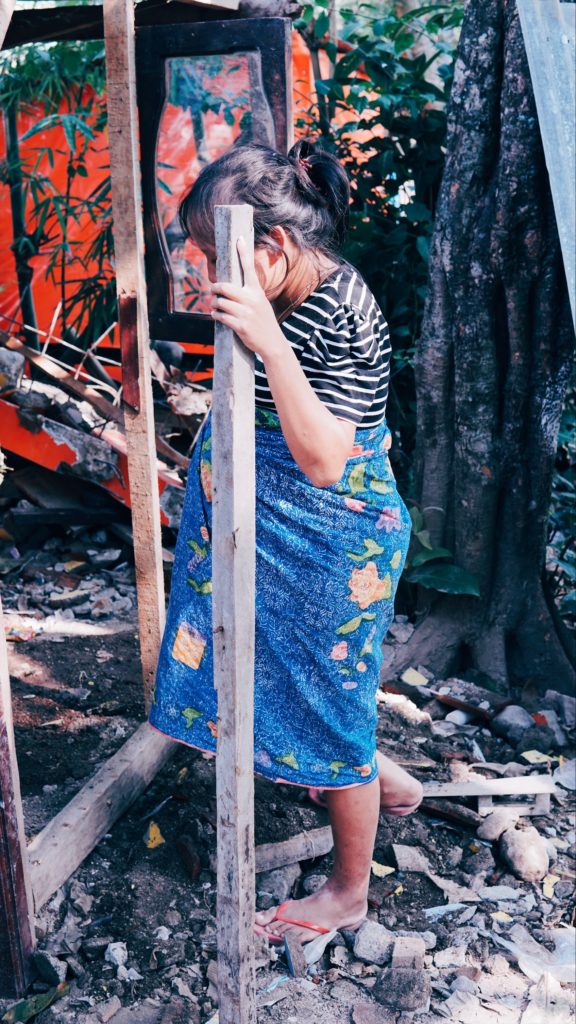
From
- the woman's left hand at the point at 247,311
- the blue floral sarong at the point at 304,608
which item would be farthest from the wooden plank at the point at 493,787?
the woman's left hand at the point at 247,311

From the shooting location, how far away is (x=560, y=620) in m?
3.47

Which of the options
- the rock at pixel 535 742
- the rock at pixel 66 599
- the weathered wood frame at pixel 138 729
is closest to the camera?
the weathered wood frame at pixel 138 729

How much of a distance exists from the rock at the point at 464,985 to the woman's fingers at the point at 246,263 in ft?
5.37

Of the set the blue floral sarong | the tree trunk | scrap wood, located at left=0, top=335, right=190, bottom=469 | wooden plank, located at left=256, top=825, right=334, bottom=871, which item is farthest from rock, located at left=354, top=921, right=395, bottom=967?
scrap wood, located at left=0, top=335, right=190, bottom=469

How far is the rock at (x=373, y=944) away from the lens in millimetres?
2139

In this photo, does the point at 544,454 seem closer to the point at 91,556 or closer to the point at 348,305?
the point at 348,305

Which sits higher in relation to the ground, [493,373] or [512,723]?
[493,373]

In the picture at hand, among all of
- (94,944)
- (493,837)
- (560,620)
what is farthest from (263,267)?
(560,620)

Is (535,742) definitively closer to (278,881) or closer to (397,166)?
(278,881)

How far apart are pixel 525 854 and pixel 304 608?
3.62 ft

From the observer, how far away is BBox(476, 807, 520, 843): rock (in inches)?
103

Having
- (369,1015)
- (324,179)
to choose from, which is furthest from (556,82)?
(369,1015)

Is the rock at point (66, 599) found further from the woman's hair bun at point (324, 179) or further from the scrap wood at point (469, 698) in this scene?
the woman's hair bun at point (324, 179)

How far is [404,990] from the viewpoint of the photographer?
6.65ft
